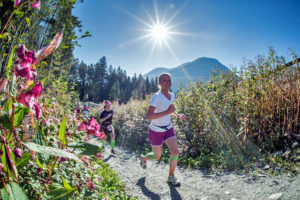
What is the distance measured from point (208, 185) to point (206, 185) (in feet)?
0.12

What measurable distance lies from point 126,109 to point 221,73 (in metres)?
5.89

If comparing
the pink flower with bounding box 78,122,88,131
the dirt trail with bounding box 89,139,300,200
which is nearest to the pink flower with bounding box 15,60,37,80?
the pink flower with bounding box 78,122,88,131

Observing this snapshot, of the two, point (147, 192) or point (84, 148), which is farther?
point (147, 192)

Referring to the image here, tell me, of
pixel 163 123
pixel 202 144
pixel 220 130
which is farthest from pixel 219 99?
pixel 163 123

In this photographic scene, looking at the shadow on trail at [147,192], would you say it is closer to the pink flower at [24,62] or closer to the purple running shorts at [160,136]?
the purple running shorts at [160,136]

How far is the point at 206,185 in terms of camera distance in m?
3.25

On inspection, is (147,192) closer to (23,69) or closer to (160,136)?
(160,136)

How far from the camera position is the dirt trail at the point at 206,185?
8.27ft

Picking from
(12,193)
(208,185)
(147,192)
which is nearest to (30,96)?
(12,193)

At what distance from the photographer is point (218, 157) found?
158 inches

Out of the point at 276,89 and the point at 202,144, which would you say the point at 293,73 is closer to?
the point at 276,89

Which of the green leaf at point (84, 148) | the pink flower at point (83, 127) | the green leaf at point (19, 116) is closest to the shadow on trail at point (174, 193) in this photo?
the pink flower at point (83, 127)

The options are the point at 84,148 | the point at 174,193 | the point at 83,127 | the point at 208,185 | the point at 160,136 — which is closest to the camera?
the point at 84,148

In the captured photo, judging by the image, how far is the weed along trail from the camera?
2.50m
